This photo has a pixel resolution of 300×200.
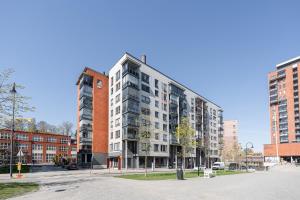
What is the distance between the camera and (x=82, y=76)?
72688mm

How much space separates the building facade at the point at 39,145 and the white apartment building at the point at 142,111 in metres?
38.0

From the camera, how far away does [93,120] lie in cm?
A: 6875

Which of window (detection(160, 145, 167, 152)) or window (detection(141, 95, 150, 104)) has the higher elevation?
window (detection(141, 95, 150, 104))

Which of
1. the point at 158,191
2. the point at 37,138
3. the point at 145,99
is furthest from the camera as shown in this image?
the point at 37,138

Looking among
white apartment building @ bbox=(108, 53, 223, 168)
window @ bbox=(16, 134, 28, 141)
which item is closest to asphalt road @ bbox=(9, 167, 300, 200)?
white apartment building @ bbox=(108, 53, 223, 168)

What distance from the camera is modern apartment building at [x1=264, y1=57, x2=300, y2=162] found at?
4915 inches

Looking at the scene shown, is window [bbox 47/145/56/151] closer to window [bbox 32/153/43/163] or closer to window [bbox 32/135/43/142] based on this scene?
window [bbox 32/153/43/163]

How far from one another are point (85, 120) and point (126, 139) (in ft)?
46.2

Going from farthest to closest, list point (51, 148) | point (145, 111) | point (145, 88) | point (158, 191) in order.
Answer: point (51, 148) → point (145, 88) → point (145, 111) → point (158, 191)

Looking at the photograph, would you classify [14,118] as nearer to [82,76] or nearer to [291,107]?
[82,76]

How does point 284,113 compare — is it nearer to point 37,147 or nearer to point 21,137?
point 37,147

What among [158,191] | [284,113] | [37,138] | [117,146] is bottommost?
[158,191]

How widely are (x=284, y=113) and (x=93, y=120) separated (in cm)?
9742

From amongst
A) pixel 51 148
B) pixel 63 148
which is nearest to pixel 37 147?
pixel 51 148
